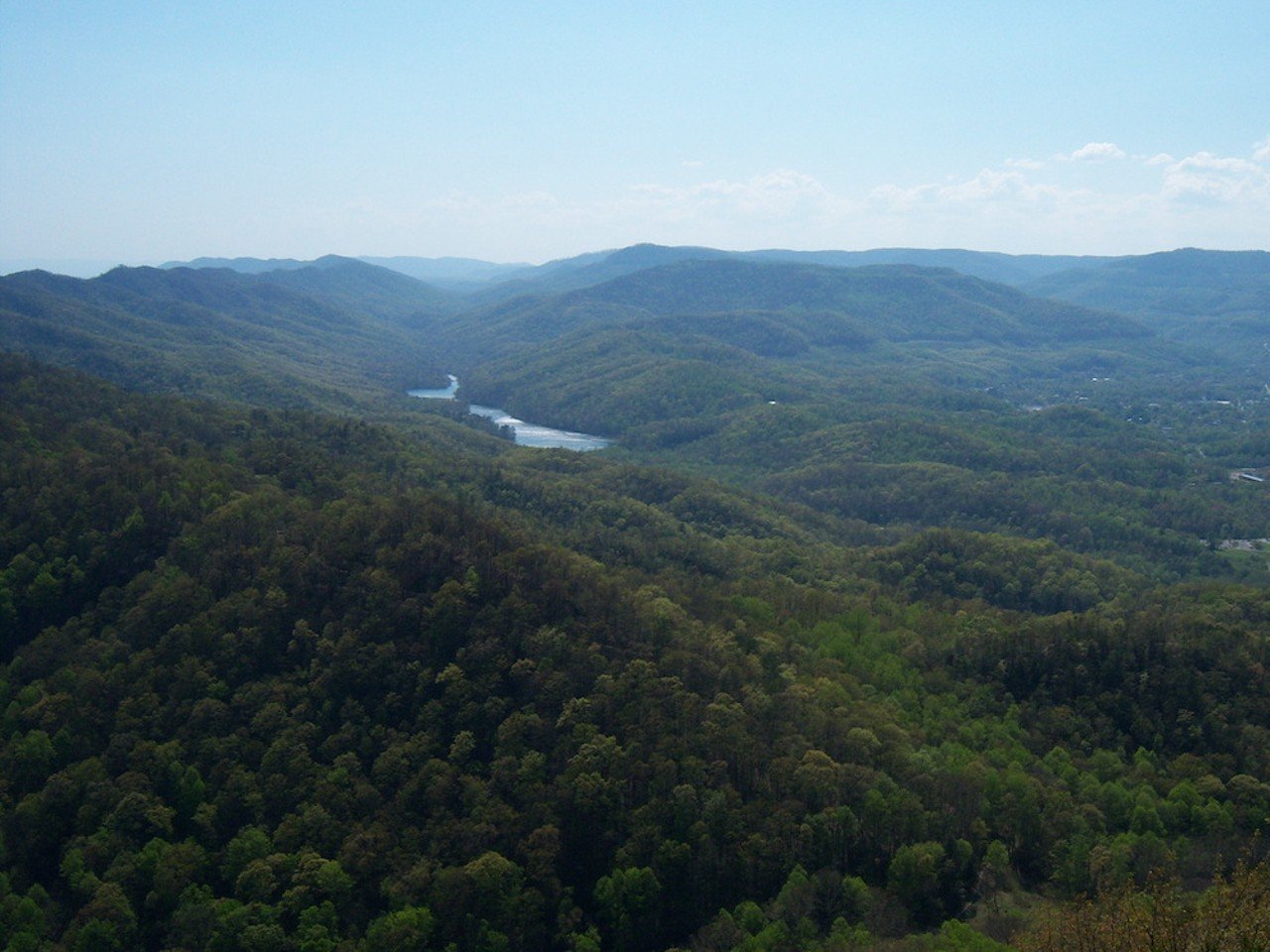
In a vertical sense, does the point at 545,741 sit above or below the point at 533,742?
above

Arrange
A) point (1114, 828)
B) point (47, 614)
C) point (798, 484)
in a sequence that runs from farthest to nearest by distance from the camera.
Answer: point (798, 484), point (47, 614), point (1114, 828)

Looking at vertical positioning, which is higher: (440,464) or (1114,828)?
(440,464)

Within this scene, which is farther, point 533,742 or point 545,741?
point 533,742

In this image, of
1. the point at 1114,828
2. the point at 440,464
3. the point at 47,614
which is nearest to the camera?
the point at 1114,828

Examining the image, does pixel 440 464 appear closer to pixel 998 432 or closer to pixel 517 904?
pixel 517 904

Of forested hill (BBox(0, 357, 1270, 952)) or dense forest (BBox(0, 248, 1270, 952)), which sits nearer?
dense forest (BBox(0, 248, 1270, 952))

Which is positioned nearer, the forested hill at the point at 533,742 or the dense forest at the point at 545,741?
the dense forest at the point at 545,741

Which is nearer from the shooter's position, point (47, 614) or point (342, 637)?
point (342, 637)

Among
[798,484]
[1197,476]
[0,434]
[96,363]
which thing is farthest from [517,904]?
[96,363]
